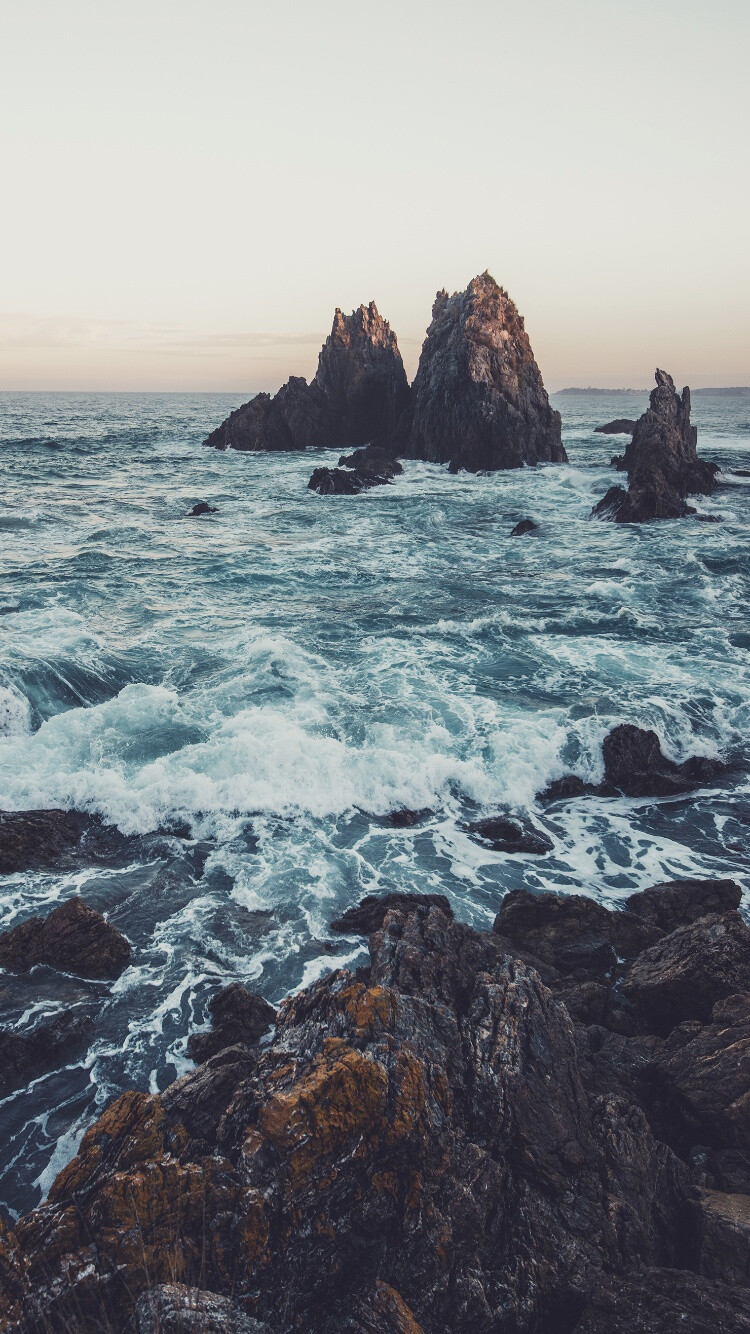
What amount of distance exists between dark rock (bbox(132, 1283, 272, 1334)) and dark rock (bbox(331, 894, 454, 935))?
6734 mm

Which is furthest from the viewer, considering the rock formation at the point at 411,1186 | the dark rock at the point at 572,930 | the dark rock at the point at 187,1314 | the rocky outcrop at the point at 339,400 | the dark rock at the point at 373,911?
the rocky outcrop at the point at 339,400

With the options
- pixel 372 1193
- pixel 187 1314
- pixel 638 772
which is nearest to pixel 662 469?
pixel 638 772

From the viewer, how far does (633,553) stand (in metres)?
36.4

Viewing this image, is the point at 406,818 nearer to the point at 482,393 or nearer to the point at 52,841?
the point at 52,841

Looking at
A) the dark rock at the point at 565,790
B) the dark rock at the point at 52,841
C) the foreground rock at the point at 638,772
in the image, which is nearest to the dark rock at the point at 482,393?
the foreground rock at the point at 638,772

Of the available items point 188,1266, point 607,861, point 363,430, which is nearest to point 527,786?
point 607,861

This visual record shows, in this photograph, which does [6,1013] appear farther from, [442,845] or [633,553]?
[633,553]

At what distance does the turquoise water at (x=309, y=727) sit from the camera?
1073 centimetres

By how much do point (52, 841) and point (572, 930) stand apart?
9321 mm

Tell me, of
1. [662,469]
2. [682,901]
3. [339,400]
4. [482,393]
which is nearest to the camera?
[682,901]

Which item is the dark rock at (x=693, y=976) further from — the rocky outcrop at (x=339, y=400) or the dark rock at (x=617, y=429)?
the dark rock at (x=617, y=429)

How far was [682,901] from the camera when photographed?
37.3 feet

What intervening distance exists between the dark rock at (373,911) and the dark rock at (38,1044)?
3923mm

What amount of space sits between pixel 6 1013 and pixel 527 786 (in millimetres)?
10550
